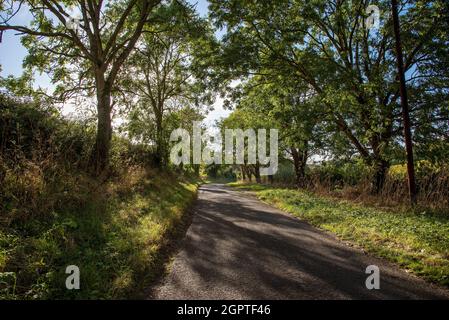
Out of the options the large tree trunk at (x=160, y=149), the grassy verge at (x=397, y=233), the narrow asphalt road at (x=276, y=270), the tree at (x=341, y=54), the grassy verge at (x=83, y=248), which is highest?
the tree at (x=341, y=54)

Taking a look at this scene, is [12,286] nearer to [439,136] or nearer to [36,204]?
[36,204]

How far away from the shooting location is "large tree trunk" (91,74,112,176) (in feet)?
34.9

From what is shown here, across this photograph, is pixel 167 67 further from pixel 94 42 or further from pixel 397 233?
pixel 397 233

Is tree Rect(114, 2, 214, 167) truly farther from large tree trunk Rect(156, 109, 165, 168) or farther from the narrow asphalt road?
the narrow asphalt road

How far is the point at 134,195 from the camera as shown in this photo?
33.2 ft

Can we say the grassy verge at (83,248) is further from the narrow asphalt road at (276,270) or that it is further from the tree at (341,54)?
the tree at (341,54)

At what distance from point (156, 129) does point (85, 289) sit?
19744 mm

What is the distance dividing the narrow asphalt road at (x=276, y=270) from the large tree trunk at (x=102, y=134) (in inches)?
191

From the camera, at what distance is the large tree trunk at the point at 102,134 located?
10.6 metres

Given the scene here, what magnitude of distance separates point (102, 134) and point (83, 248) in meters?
7.19

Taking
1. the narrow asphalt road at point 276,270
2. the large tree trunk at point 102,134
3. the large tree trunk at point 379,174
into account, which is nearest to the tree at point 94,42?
the large tree trunk at point 102,134

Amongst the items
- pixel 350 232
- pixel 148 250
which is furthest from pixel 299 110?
pixel 148 250

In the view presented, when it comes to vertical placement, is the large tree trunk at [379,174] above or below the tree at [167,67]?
below

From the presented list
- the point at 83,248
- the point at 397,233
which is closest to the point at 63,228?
the point at 83,248
